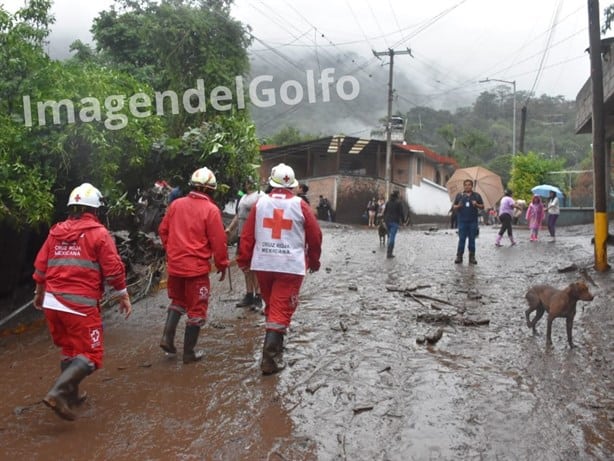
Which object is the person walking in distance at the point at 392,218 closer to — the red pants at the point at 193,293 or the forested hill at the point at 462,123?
the red pants at the point at 193,293

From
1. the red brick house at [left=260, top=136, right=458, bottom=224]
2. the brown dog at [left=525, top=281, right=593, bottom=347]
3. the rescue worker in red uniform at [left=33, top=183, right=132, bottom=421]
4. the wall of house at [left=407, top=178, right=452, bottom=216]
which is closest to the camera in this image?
the rescue worker in red uniform at [left=33, top=183, right=132, bottom=421]

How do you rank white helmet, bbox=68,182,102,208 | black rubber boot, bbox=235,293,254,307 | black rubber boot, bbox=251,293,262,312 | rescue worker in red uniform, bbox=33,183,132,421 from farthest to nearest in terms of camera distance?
1. black rubber boot, bbox=235,293,254,307
2. black rubber boot, bbox=251,293,262,312
3. white helmet, bbox=68,182,102,208
4. rescue worker in red uniform, bbox=33,183,132,421

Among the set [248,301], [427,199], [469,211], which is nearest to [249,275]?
[248,301]

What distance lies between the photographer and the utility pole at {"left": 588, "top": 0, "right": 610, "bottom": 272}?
33.6ft

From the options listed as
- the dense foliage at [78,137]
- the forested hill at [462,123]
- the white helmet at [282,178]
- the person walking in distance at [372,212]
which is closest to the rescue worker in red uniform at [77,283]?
the white helmet at [282,178]

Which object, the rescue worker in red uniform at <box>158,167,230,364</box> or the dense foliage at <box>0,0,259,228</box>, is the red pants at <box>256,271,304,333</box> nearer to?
the rescue worker in red uniform at <box>158,167,230,364</box>

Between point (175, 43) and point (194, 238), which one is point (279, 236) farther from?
point (175, 43)

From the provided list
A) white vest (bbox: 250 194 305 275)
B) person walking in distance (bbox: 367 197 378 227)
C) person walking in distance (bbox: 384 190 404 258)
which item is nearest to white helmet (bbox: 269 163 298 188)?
white vest (bbox: 250 194 305 275)

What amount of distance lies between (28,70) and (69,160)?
121cm

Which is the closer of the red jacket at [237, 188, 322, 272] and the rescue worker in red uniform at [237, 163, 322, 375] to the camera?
the rescue worker in red uniform at [237, 163, 322, 375]

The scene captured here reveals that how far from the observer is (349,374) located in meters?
4.92

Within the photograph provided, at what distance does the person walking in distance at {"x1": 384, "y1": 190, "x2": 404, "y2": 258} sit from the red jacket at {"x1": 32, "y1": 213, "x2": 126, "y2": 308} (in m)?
9.25

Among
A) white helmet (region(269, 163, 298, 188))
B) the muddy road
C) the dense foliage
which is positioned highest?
the dense foliage

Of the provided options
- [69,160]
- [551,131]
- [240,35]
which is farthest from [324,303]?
[551,131]
